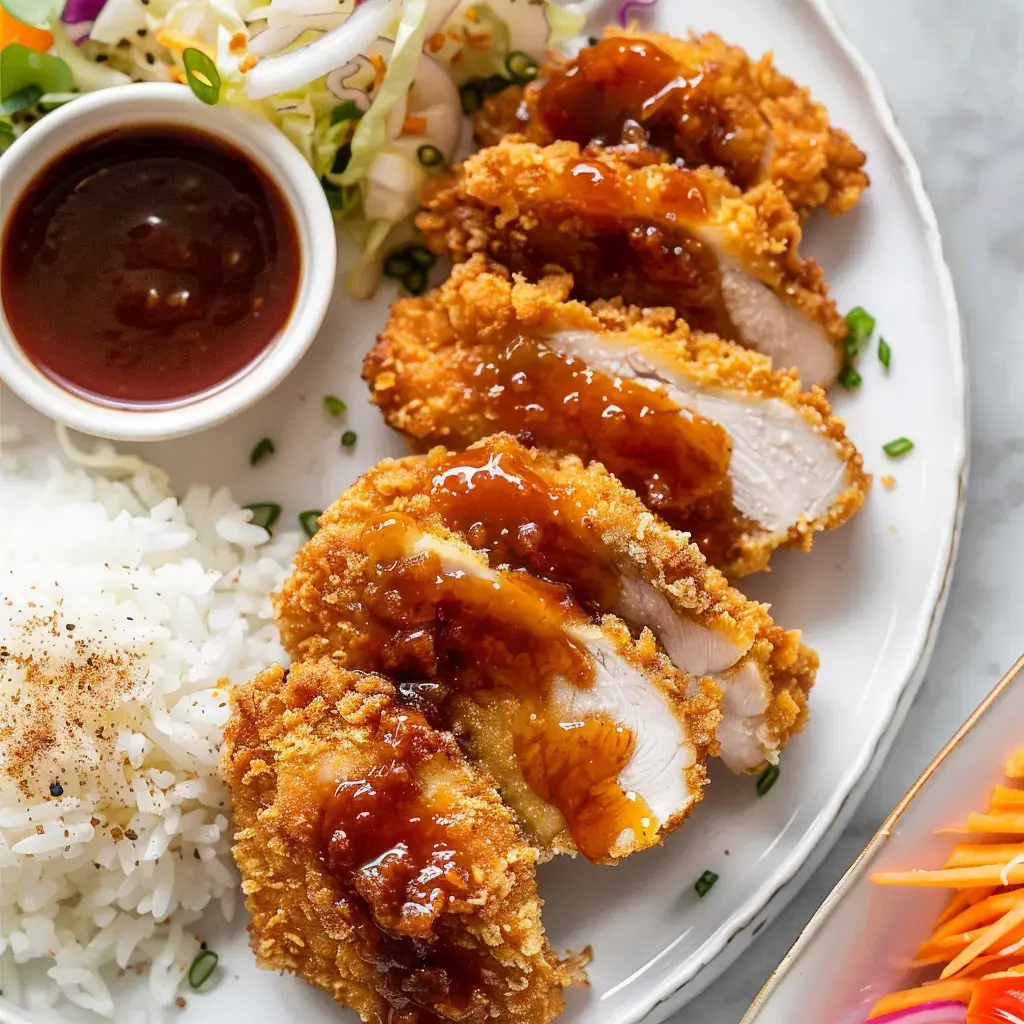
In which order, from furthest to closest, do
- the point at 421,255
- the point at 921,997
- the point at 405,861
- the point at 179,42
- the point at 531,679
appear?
the point at 421,255 < the point at 179,42 < the point at 921,997 < the point at 531,679 < the point at 405,861

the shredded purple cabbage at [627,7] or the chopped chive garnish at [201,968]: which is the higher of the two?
the shredded purple cabbage at [627,7]

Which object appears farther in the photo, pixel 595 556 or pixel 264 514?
pixel 264 514

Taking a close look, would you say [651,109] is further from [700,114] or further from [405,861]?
[405,861]

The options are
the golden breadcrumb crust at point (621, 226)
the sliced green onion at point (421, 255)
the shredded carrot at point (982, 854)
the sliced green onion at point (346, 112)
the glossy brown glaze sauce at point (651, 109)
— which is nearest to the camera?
the shredded carrot at point (982, 854)

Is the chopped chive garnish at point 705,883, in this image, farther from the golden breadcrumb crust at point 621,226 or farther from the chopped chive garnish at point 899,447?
the golden breadcrumb crust at point 621,226

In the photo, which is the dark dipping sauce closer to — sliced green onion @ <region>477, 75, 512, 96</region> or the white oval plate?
the white oval plate

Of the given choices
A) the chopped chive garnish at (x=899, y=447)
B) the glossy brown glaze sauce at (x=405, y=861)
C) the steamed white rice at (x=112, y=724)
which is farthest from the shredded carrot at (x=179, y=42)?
the chopped chive garnish at (x=899, y=447)

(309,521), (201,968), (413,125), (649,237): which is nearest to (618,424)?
(649,237)
